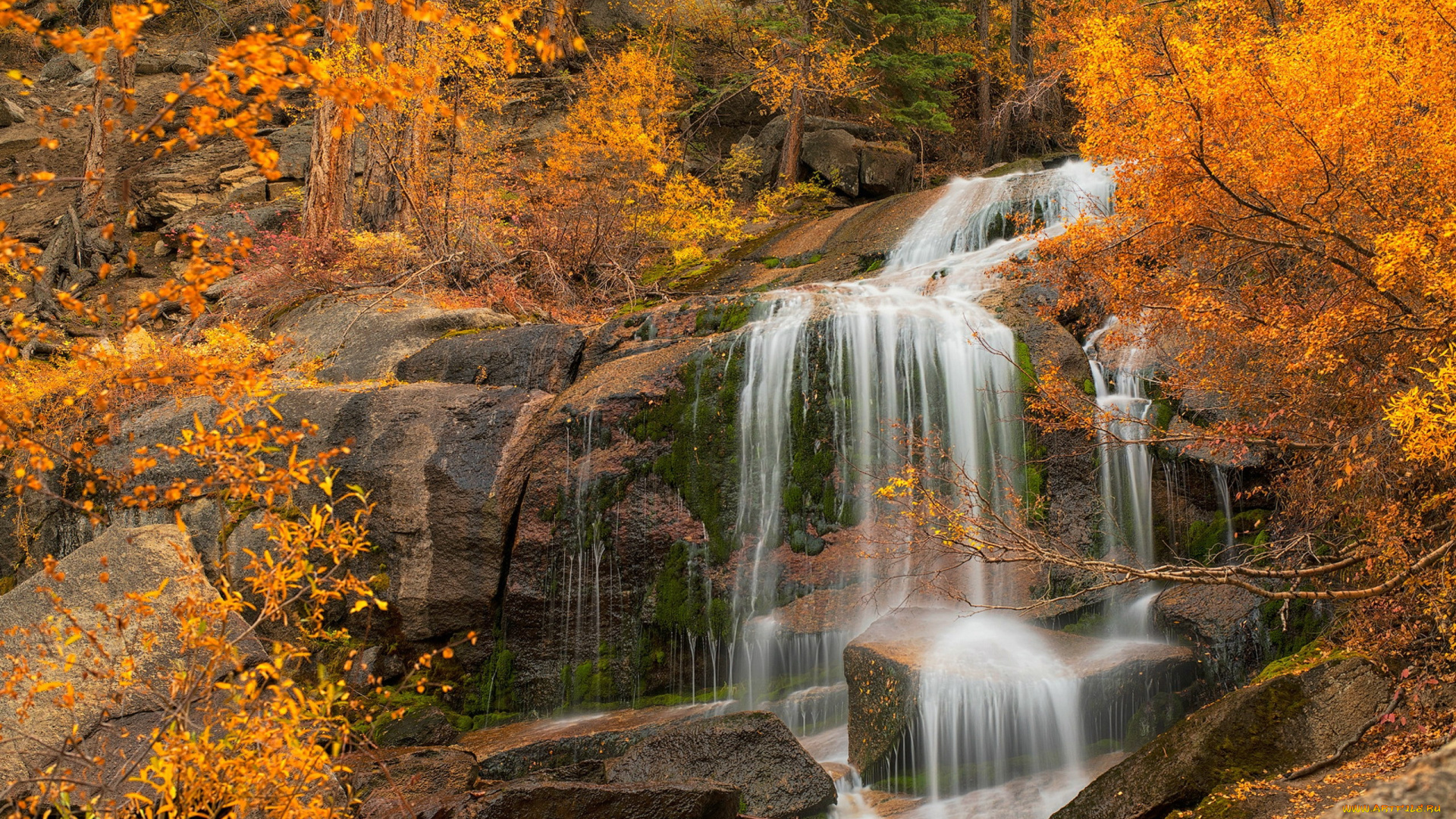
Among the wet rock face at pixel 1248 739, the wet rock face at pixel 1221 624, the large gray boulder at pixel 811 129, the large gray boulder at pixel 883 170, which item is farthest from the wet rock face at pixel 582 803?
the large gray boulder at pixel 811 129

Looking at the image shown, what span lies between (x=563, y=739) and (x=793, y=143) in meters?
15.0

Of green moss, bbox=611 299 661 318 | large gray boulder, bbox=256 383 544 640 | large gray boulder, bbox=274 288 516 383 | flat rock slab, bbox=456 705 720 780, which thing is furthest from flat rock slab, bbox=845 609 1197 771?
green moss, bbox=611 299 661 318

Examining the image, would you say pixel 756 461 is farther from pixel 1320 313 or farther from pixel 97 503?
pixel 97 503

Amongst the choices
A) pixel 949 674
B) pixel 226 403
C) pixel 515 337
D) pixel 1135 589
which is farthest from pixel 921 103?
pixel 226 403

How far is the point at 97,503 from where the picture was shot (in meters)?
10.1

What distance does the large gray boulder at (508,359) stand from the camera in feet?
34.9

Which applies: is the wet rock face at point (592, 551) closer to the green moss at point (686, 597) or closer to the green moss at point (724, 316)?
the green moss at point (686, 597)

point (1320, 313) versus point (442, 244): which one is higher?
point (442, 244)

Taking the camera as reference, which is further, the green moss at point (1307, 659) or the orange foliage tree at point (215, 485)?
the green moss at point (1307, 659)

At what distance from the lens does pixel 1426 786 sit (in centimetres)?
146

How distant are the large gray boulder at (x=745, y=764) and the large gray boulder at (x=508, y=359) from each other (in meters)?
4.82

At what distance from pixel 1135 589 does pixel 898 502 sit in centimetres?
223

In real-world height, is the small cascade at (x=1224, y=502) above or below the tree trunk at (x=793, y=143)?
below

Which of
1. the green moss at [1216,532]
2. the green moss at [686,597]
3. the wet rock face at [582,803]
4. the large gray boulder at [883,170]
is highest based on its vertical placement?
the large gray boulder at [883,170]
